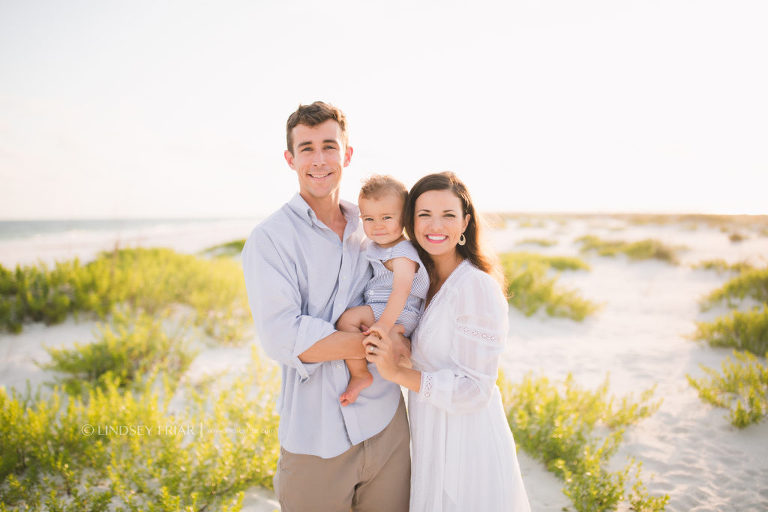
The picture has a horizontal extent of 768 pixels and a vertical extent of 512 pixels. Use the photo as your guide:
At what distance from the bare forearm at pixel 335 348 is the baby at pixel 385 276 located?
0.34 ft

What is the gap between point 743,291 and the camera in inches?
342

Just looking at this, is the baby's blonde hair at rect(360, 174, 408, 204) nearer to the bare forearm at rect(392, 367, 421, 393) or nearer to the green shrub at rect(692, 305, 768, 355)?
the bare forearm at rect(392, 367, 421, 393)

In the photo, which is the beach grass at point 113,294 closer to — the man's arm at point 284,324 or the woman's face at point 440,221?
the man's arm at point 284,324

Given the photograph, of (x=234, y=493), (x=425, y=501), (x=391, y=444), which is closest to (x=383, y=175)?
(x=391, y=444)

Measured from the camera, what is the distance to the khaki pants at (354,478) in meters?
2.04

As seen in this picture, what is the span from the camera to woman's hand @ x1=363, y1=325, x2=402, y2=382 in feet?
6.54

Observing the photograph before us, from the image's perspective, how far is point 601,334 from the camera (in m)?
7.85

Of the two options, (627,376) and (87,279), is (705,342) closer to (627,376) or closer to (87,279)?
(627,376)

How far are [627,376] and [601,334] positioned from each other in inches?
76.9

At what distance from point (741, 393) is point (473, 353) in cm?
490

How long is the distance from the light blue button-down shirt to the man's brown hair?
18.2 inches

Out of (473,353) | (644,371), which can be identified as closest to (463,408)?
(473,353)

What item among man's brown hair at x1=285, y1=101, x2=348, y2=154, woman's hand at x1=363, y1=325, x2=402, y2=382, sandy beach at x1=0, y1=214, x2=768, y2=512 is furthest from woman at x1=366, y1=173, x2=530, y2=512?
man's brown hair at x1=285, y1=101, x2=348, y2=154

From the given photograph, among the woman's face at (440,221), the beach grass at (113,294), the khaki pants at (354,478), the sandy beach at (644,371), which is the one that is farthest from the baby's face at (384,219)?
the beach grass at (113,294)
